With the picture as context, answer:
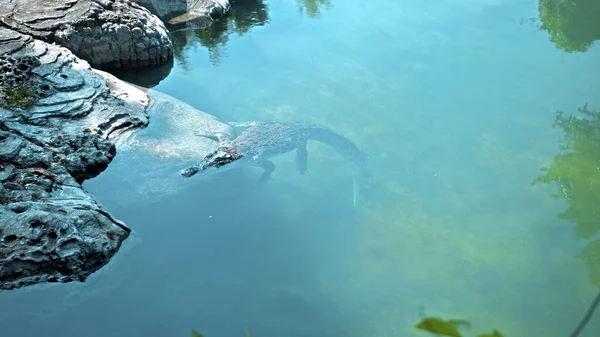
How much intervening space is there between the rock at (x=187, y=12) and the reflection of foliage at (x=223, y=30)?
0.10 metres

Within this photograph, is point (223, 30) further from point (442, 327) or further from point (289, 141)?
point (442, 327)

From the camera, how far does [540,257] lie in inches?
206

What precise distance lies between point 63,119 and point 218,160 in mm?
1487

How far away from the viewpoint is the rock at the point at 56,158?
4.25 metres

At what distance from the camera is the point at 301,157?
6.29 m

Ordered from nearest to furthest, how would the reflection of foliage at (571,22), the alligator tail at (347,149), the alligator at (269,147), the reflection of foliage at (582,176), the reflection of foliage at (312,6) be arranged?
the reflection of foliage at (582,176)
the alligator at (269,147)
the alligator tail at (347,149)
the reflection of foliage at (571,22)
the reflection of foliage at (312,6)

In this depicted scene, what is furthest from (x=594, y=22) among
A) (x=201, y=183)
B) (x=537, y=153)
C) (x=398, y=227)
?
(x=201, y=183)

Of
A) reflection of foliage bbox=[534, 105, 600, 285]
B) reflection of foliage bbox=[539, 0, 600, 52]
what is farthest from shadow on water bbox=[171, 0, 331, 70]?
reflection of foliage bbox=[534, 105, 600, 285]

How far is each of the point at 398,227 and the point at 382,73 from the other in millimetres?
2767

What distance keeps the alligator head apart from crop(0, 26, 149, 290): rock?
0.77 metres

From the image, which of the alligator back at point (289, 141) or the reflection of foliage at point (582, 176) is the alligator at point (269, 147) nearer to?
the alligator back at point (289, 141)

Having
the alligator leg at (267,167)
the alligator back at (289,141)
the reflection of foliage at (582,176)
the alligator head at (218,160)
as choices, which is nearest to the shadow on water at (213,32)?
the alligator back at (289,141)

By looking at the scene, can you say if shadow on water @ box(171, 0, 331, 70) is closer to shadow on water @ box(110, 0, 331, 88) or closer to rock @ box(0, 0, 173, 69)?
shadow on water @ box(110, 0, 331, 88)

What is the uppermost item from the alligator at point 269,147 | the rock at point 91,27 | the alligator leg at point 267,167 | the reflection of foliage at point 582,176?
the rock at point 91,27
